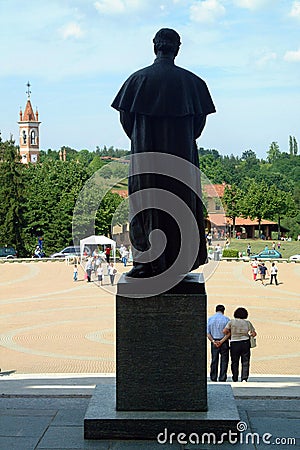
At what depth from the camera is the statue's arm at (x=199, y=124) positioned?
6969mm

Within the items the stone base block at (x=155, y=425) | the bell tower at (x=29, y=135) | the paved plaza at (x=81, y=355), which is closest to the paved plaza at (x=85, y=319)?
the paved plaza at (x=81, y=355)

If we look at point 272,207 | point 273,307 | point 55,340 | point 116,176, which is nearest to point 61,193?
point 272,207

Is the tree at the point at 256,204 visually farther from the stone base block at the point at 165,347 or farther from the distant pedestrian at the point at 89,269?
the stone base block at the point at 165,347

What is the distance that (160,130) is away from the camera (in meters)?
6.77

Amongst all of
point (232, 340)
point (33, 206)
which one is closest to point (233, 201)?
point (33, 206)

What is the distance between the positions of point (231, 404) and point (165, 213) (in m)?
1.94

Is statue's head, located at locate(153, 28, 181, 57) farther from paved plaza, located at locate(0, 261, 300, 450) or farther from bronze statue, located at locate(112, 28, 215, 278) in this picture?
paved plaza, located at locate(0, 261, 300, 450)

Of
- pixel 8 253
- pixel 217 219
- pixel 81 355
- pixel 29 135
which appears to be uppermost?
pixel 29 135

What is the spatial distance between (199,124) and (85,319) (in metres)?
16.4

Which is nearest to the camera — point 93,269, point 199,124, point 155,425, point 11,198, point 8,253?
point 155,425

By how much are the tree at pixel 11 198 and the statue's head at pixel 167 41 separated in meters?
49.1

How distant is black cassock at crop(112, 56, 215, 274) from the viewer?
666cm

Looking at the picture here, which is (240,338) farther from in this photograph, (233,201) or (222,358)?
(233,201)

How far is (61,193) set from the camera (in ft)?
186
